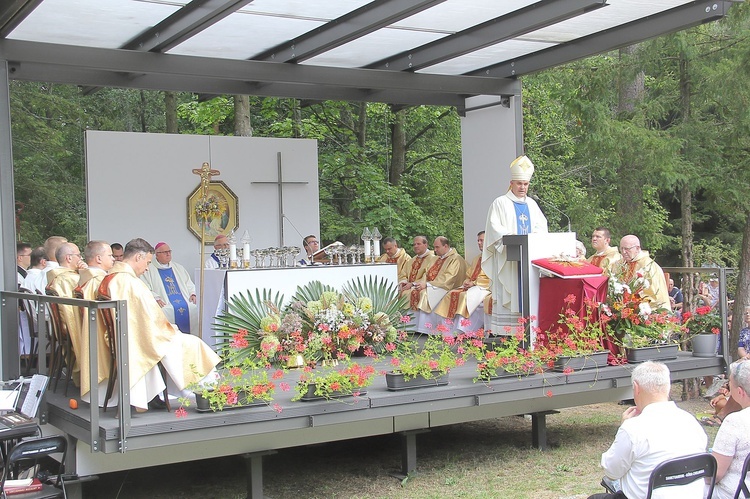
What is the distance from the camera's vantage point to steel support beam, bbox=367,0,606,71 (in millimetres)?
7719

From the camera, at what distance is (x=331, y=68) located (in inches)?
375

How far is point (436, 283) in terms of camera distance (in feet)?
35.1

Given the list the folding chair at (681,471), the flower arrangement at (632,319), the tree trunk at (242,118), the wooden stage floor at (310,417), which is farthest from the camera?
the tree trunk at (242,118)

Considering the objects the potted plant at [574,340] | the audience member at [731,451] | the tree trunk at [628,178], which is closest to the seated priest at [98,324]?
the potted plant at [574,340]

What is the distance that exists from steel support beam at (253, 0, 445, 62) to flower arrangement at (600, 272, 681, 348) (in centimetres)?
305

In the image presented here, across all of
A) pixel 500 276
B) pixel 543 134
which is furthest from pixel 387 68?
pixel 543 134

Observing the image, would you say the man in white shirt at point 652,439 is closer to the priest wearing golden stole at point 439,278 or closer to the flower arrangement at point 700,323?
the flower arrangement at point 700,323

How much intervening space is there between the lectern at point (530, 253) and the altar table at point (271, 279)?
6.04 ft

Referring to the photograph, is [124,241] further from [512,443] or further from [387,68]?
[512,443]

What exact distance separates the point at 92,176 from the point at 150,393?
5.79 m

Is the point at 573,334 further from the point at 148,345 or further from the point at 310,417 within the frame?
the point at 148,345

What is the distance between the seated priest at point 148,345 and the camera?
19.7 ft

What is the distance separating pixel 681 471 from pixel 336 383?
288 centimetres

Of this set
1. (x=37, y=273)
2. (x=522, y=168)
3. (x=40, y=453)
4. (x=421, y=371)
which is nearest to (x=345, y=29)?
(x=522, y=168)
